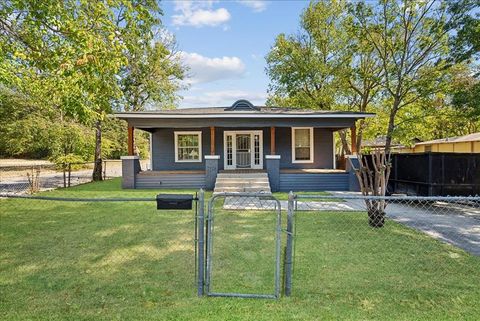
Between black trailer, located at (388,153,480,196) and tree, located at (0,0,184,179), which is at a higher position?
tree, located at (0,0,184,179)

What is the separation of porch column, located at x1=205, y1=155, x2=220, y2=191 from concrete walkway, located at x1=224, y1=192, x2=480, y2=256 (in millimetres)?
3039

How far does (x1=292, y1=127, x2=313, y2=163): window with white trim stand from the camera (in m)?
16.1

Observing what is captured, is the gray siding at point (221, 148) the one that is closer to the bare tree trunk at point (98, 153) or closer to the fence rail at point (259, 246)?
the bare tree trunk at point (98, 153)

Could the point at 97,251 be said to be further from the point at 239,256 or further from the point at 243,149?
the point at 243,149

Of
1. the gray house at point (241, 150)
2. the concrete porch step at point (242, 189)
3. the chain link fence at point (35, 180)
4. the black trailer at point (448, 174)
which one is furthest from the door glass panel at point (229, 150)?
the black trailer at point (448, 174)

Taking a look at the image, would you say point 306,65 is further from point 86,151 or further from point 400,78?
point 86,151

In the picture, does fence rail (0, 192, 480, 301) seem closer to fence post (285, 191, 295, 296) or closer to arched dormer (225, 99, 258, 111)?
fence post (285, 191, 295, 296)

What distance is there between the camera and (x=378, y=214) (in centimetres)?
668

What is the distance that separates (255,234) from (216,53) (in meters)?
18.3

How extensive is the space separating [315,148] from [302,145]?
71cm

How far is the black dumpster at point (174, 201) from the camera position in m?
3.33

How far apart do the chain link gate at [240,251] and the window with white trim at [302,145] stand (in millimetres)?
8141

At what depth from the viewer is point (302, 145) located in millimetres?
16188

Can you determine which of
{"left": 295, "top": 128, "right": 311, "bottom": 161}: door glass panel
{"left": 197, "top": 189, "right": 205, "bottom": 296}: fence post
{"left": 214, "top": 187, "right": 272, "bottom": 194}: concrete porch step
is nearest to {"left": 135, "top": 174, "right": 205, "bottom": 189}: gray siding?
{"left": 214, "top": 187, "right": 272, "bottom": 194}: concrete porch step
